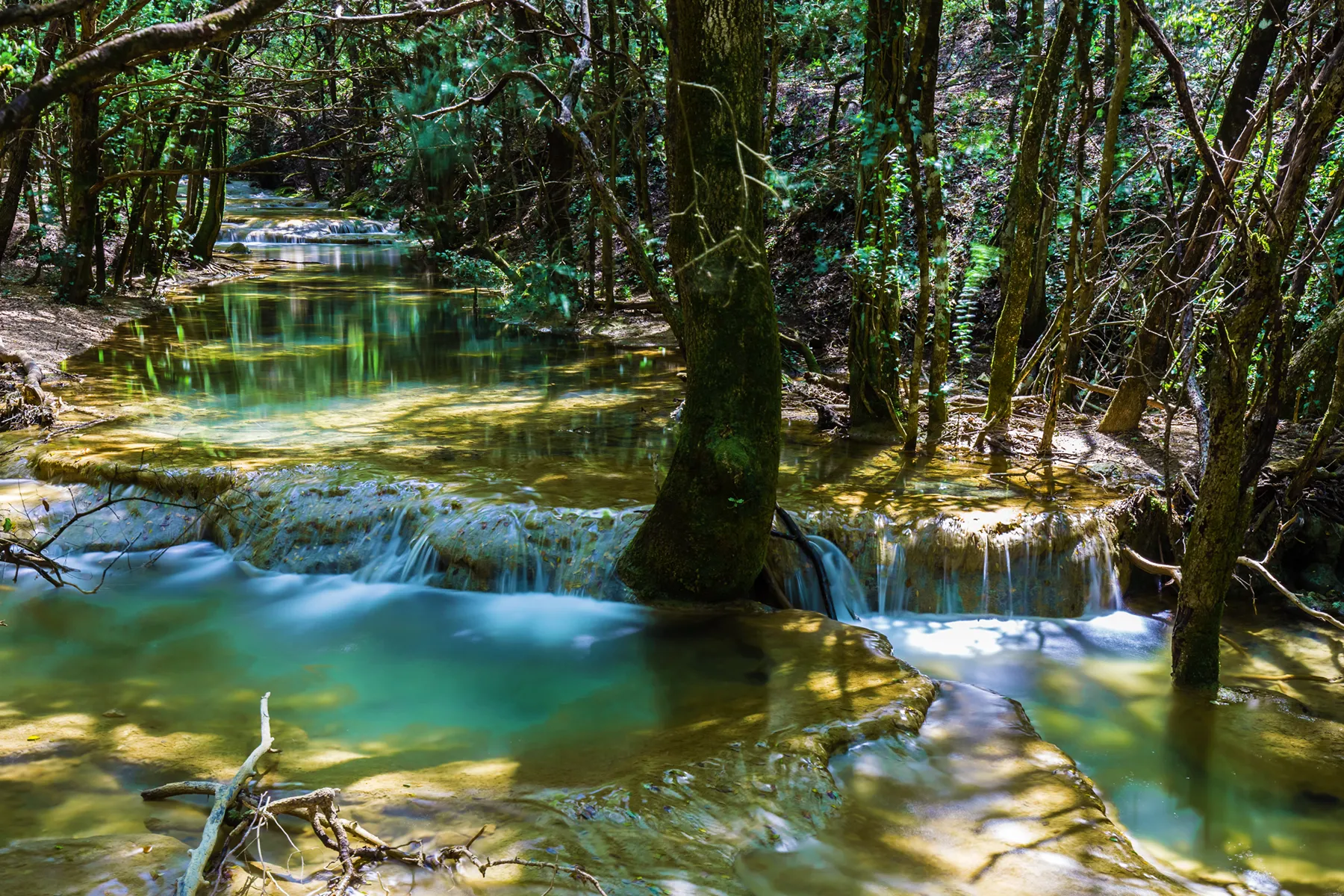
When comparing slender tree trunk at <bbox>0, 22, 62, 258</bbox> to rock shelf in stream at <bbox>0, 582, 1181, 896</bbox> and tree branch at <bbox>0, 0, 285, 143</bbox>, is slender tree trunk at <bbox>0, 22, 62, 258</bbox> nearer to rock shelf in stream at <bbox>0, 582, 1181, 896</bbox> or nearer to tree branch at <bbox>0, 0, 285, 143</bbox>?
rock shelf in stream at <bbox>0, 582, 1181, 896</bbox>

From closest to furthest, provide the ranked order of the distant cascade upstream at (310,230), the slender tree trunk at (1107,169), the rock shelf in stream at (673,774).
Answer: the rock shelf in stream at (673,774) < the slender tree trunk at (1107,169) < the distant cascade upstream at (310,230)

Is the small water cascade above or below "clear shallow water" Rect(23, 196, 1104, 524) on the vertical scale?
below

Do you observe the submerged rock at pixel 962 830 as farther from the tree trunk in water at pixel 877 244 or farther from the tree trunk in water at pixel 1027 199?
the tree trunk in water at pixel 877 244

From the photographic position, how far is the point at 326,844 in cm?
339

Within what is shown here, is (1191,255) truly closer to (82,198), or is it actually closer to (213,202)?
(82,198)

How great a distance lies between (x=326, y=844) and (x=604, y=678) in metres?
2.80

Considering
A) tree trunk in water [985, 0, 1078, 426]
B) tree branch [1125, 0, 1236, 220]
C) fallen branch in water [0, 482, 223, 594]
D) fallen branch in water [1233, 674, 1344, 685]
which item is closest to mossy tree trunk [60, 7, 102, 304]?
fallen branch in water [0, 482, 223, 594]

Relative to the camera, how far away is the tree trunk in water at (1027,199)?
726cm

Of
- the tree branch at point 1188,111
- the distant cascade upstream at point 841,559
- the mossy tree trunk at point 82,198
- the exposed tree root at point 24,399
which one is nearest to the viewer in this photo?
the tree branch at point 1188,111

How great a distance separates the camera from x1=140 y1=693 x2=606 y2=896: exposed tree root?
3.24m

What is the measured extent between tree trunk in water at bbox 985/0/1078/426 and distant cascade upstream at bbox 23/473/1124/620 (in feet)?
5.30

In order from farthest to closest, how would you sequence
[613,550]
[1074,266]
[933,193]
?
[1074,266] → [933,193] → [613,550]

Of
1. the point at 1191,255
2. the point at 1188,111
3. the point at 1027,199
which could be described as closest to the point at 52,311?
the point at 1027,199

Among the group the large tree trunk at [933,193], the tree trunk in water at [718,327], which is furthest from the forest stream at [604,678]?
the large tree trunk at [933,193]
